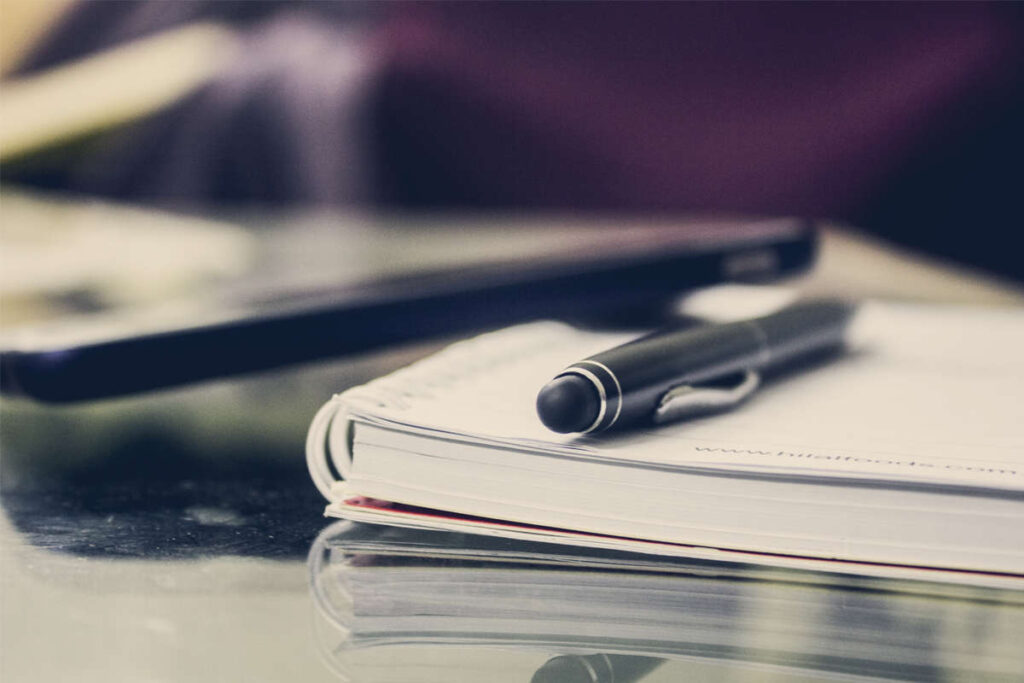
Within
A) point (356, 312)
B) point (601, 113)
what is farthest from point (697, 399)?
point (601, 113)

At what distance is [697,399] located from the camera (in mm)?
308

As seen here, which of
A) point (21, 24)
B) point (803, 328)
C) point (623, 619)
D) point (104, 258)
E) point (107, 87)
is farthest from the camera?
point (21, 24)

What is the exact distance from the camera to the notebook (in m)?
0.26

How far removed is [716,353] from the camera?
1.07 ft

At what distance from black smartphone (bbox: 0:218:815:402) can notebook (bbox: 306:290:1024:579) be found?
11cm

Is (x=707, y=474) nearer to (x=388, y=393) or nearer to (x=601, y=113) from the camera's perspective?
(x=388, y=393)

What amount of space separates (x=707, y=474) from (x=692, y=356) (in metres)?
0.05

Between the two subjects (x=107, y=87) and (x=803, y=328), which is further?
(x=107, y=87)

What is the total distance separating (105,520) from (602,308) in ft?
0.90

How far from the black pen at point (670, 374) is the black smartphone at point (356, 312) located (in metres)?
0.14

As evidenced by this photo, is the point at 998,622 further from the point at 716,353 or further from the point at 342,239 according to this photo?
the point at 342,239

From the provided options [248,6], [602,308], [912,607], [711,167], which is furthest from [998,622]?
[248,6]

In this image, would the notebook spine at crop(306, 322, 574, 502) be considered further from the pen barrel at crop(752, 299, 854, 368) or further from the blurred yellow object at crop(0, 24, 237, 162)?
the blurred yellow object at crop(0, 24, 237, 162)

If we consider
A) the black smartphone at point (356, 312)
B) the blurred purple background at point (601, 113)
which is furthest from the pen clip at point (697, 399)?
the blurred purple background at point (601, 113)
